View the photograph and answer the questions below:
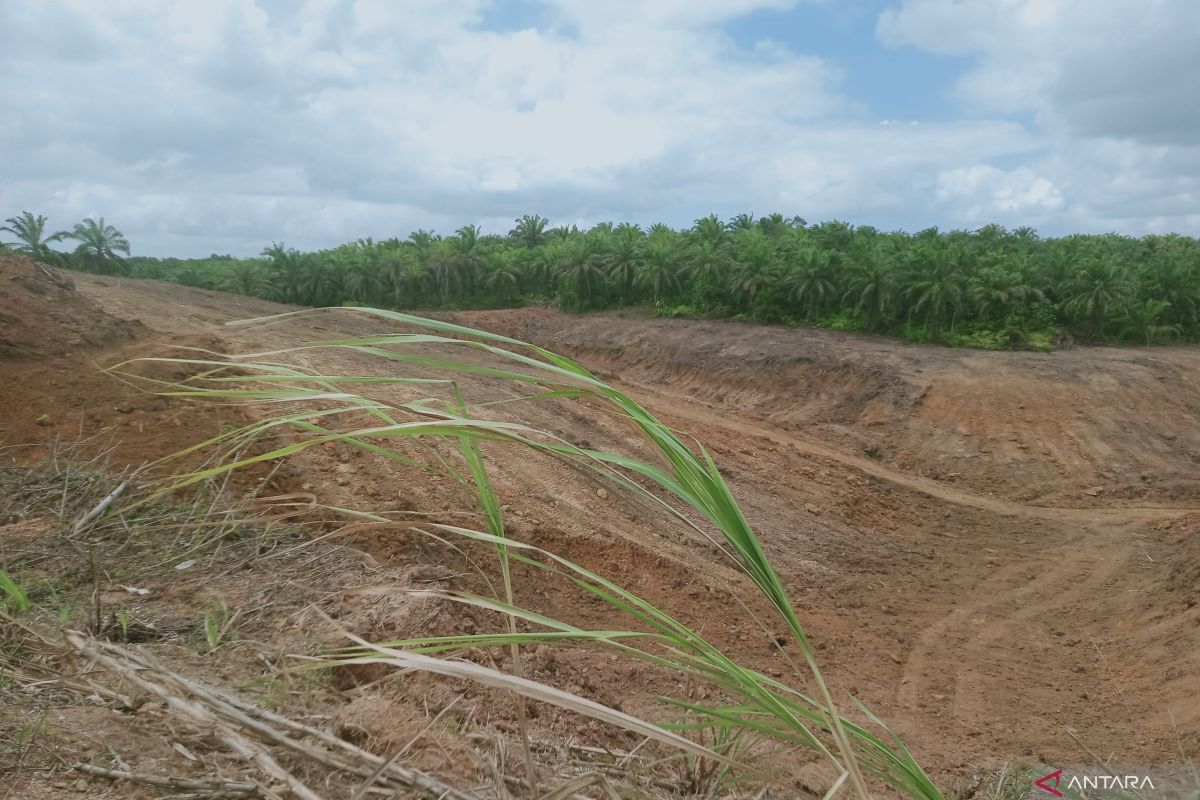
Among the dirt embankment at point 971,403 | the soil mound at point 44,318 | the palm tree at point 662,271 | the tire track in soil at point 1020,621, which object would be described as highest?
the palm tree at point 662,271

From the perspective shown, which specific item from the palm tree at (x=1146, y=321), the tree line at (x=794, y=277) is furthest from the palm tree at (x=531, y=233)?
the palm tree at (x=1146, y=321)

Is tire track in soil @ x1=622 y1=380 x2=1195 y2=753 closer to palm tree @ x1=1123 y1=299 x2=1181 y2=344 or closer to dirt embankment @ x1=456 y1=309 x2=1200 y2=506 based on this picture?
dirt embankment @ x1=456 y1=309 x2=1200 y2=506

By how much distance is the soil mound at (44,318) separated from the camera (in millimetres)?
6938

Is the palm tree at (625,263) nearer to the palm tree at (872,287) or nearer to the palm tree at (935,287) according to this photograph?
the palm tree at (872,287)

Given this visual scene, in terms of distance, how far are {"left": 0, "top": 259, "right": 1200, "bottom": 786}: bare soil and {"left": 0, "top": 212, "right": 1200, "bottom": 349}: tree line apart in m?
2.23

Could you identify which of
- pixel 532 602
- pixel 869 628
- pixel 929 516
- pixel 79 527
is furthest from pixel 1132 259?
pixel 79 527

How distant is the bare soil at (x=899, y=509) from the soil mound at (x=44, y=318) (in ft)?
0.14

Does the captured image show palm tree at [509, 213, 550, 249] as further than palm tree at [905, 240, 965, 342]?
Yes

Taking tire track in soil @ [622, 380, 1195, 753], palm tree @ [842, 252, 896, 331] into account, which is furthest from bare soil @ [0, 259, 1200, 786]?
palm tree @ [842, 252, 896, 331]

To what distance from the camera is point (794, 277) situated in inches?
859

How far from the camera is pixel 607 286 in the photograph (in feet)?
93.0

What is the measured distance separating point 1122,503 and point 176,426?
1288 centimetres

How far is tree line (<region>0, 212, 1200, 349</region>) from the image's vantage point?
64.4ft

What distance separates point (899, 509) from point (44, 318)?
10.6 metres
